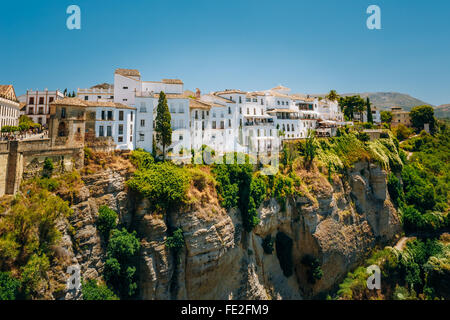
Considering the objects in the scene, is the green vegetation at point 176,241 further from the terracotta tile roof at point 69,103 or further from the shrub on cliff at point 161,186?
the terracotta tile roof at point 69,103

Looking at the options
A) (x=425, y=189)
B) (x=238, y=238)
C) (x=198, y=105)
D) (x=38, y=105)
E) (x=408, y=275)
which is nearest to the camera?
(x=238, y=238)

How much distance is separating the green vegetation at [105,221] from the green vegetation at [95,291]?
453 centimetres

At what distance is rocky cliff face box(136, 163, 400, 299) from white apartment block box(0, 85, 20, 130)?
757 inches

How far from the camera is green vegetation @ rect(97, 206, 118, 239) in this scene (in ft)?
93.7

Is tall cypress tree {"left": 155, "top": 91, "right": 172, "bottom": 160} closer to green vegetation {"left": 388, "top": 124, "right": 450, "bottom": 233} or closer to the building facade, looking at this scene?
green vegetation {"left": 388, "top": 124, "right": 450, "bottom": 233}

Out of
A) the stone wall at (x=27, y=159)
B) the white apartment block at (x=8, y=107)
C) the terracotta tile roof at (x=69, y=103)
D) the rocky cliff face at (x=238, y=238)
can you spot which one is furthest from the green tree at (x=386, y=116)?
the white apartment block at (x=8, y=107)

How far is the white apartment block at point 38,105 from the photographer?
1547 inches

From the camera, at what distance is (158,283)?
30.3m

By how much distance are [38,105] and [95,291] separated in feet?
92.2

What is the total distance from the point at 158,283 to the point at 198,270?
455 cm

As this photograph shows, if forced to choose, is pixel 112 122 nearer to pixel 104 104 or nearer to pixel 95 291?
pixel 104 104

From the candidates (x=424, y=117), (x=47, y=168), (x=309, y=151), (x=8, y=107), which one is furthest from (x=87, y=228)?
(x=424, y=117)

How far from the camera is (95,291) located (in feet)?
85.9

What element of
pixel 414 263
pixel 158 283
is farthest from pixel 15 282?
pixel 414 263
